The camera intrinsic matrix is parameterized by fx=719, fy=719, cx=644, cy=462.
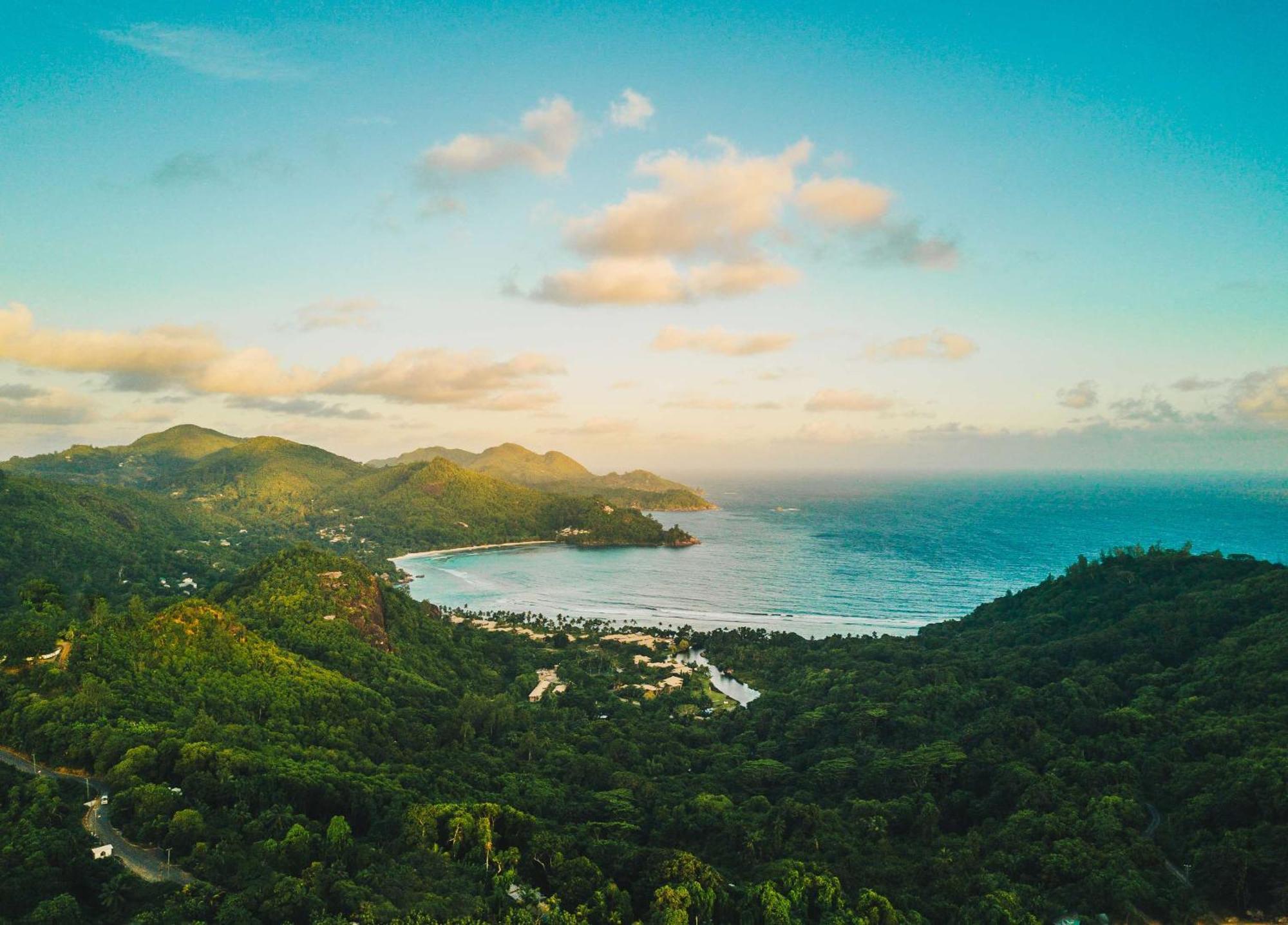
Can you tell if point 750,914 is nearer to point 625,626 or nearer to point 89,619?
point 89,619

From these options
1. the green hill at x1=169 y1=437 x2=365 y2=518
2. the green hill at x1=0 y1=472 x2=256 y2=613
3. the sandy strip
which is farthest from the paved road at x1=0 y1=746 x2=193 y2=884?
the green hill at x1=169 y1=437 x2=365 y2=518

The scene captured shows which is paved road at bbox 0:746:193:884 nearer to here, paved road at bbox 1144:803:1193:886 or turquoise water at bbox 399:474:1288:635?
paved road at bbox 1144:803:1193:886

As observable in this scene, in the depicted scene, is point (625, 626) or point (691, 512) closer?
point (625, 626)

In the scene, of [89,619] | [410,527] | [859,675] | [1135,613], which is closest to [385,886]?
[89,619]

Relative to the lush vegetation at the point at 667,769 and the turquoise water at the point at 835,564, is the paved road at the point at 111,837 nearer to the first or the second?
the lush vegetation at the point at 667,769

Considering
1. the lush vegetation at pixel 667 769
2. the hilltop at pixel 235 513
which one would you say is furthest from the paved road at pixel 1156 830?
the hilltop at pixel 235 513

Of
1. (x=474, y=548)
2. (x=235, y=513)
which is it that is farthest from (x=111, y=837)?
(x=235, y=513)

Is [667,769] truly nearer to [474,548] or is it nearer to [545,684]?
[545,684]
